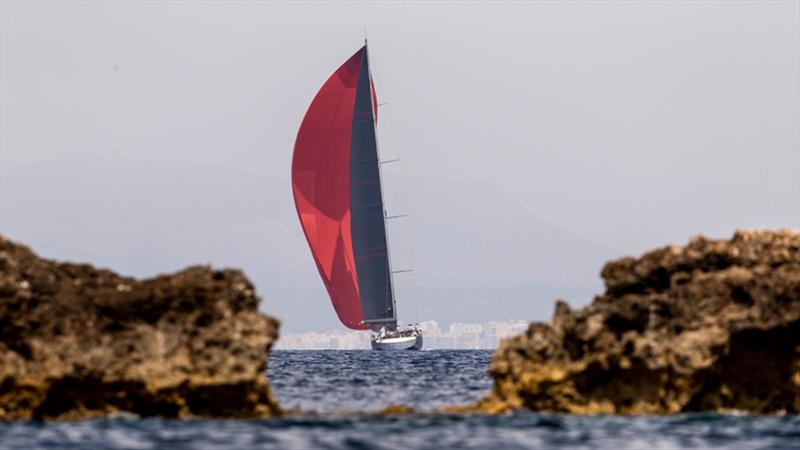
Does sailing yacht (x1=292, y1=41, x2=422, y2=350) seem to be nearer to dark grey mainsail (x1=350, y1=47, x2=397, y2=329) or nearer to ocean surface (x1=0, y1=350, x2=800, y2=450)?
dark grey mainsail (x1=350, y1=47, x2=397, y2=329)

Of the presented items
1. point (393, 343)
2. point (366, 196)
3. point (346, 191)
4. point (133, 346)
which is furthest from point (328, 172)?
point (133, 346)

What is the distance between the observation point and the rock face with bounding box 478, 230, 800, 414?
28.6 m

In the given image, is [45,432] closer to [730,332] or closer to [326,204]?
[730,332]

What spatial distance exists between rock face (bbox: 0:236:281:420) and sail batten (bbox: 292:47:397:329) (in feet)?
173

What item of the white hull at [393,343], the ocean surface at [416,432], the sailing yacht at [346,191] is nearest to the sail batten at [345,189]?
the sailing yacht at [346,191]

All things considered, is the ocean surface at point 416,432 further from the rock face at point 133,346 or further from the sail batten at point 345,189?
the sail batten at point 345,189

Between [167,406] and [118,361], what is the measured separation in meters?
1.23

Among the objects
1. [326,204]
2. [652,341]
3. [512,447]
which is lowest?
[512,447]

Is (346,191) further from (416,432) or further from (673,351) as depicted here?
(416,432)

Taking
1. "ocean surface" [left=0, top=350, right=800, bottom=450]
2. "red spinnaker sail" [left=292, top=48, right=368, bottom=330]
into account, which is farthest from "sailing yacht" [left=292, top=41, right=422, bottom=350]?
"ocean surface" [left=0, top=350, right=800, bottom=450]

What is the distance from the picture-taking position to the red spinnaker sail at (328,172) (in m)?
82.4

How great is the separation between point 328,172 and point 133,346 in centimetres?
5641

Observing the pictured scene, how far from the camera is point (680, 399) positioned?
29125 millimetres

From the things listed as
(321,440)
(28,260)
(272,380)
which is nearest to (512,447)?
(321,440)
